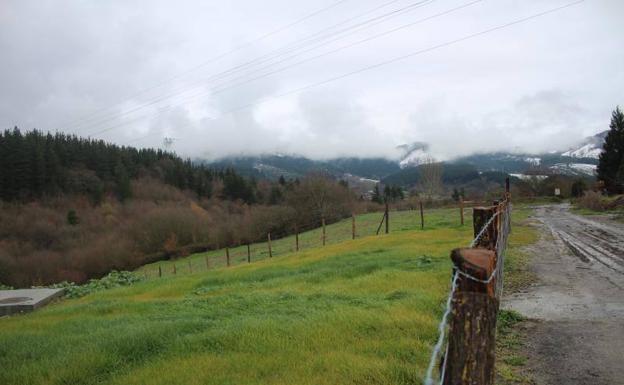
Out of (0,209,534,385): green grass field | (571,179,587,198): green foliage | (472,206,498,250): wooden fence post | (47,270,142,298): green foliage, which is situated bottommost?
(47,270,142,298): green foliage

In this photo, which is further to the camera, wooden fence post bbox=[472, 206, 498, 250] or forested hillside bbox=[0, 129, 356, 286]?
forested hillside bbox=[0, 129, 356, 286]

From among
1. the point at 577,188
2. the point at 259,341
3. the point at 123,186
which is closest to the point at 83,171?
the point at 123,186

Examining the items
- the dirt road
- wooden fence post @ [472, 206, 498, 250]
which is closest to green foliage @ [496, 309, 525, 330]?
the dirt road

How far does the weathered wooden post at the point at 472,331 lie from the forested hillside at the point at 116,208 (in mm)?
A: 55728

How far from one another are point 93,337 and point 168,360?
2.28 metres

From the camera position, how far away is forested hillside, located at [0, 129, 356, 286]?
6234cm

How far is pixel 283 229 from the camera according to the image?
207 ft

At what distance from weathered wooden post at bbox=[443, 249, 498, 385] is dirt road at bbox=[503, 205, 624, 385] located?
295cm

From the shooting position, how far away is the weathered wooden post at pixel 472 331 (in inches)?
90.0

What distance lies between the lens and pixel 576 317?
6.76 meters

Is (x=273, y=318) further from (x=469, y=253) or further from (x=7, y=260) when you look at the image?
(x=7, y=260)

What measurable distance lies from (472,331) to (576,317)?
563 centimetres

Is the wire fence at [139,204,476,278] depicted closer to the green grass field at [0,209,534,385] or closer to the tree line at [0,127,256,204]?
the green grass field at [0,209,534,385]

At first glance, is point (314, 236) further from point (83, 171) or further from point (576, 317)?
point (83, 171)
